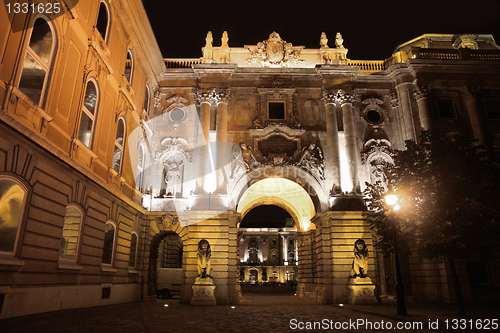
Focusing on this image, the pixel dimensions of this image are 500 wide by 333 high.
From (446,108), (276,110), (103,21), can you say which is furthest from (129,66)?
(446,108)

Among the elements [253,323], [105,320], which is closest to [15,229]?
[105,320]

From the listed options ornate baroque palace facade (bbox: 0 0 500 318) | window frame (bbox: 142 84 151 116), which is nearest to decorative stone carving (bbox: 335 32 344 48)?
ornate baroque palace facade (bbox: 0 0 500 318)

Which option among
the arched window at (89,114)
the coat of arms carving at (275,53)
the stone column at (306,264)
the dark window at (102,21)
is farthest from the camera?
the stone column at (306,264)

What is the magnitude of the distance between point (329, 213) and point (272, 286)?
74.5 ft

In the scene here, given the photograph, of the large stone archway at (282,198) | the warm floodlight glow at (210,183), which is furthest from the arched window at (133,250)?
the large stone archway at (282,198)

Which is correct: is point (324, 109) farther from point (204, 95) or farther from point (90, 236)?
point (90, 236)

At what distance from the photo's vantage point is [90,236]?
15.5 m

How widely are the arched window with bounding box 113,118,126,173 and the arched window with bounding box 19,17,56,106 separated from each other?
7206 millimetres

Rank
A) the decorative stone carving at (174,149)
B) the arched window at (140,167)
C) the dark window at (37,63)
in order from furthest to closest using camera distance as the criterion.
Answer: the decorative stone carving at (174,149), the arched window at (140,167), the dark window at (37,63)

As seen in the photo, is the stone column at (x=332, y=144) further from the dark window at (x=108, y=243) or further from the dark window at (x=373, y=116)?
the dark window at (x=108, y=243)

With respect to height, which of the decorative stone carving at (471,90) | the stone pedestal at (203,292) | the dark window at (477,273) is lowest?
the stone pedestal at (203,292)

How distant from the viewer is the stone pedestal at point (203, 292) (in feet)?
65.6

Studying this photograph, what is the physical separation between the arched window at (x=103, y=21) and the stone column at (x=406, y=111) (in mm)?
20253

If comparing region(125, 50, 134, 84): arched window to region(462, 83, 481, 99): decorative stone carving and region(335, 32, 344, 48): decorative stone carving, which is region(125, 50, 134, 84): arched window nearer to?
region(335, 32, 344, 48): decorative stone carving
